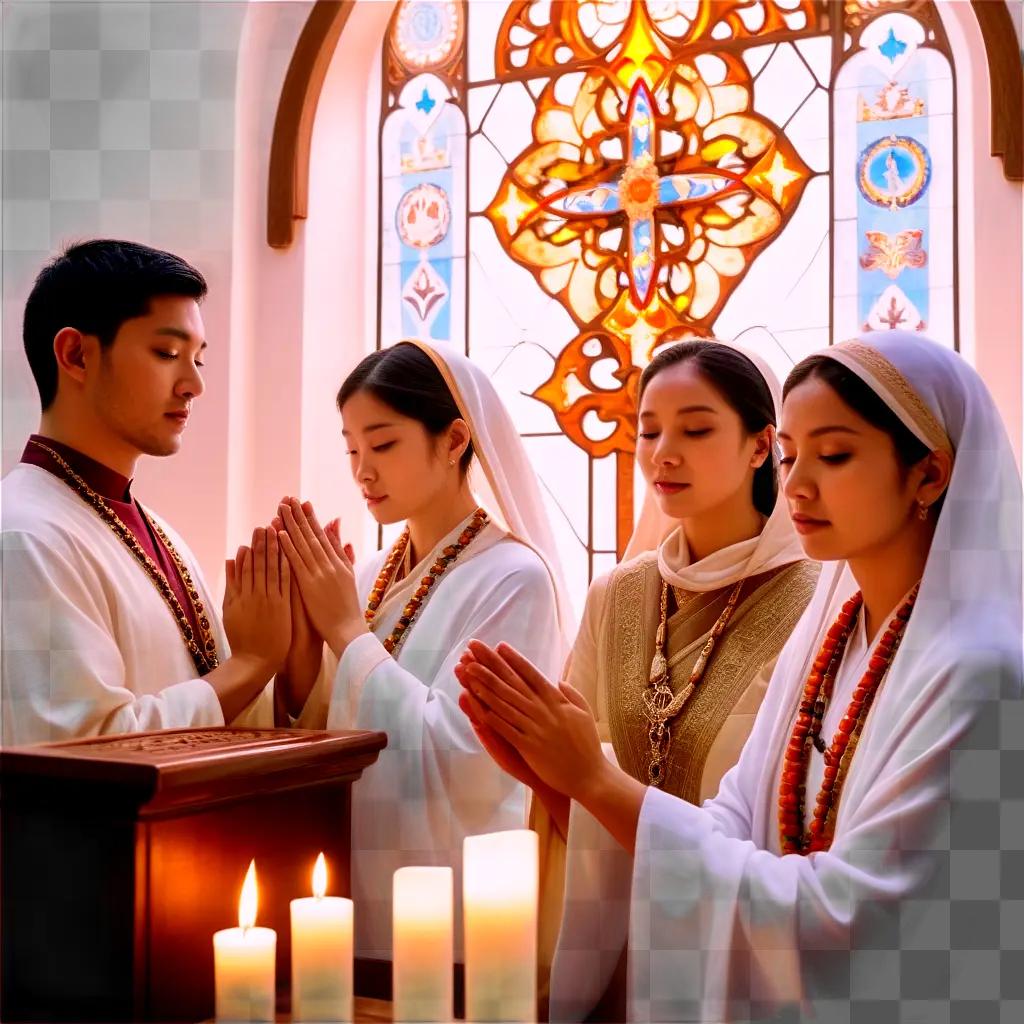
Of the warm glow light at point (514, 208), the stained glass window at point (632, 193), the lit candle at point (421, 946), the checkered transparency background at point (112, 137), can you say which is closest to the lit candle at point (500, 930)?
the lit candle at point (421, 946)

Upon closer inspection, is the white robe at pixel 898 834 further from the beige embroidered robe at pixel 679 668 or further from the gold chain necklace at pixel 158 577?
the gold chain necklace at pixel 158 577

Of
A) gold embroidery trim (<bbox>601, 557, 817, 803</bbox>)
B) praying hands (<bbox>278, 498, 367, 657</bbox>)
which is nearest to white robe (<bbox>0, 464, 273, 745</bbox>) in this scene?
praying hands (<bbox>278, 498, 367, 657</bbox>)

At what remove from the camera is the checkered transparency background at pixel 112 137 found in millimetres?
5113

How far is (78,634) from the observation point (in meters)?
2.28

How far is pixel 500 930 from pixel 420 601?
150 cm

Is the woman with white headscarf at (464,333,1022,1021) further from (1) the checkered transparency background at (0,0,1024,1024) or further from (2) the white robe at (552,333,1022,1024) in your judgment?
(1) the checkered transparency background at (0,0,1024,1024)

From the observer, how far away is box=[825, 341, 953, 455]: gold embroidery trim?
70.3 inches

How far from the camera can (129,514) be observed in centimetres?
265

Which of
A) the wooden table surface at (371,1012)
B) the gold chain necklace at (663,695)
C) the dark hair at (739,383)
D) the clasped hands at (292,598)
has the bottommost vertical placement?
the wooden table surface at (371,1012)

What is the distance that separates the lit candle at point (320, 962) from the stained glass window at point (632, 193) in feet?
11.8

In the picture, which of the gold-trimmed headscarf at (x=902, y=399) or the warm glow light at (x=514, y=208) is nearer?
the gold-trimmed headscarf at (x=902, y=399)

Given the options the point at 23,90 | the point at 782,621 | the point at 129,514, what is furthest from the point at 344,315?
the point at 782,621

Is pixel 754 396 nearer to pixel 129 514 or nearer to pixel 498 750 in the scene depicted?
pixel 498 750

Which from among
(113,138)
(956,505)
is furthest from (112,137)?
(956,505)
